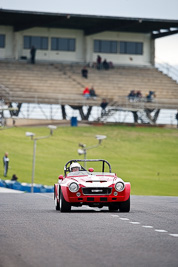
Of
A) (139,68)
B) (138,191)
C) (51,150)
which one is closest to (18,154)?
(51,150)

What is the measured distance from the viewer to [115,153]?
59656 mm

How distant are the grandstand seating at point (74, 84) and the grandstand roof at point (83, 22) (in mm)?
4297

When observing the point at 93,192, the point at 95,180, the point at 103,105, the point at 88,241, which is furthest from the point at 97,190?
the point at 103,105

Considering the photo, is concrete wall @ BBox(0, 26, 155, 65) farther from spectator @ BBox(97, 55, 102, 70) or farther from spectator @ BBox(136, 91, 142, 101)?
spectator @ BBox(136, 91, 142, 101)

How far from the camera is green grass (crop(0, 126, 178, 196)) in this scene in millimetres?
50656

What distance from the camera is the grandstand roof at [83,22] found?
75.8 metres

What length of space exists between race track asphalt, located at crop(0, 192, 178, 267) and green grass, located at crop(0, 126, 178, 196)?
3114cm

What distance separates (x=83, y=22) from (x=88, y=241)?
69.8m

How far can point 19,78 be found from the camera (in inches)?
2827

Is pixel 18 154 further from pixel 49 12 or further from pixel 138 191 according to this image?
pixel 49 12

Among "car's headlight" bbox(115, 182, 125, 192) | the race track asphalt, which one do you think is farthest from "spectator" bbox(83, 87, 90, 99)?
the race track asphalt

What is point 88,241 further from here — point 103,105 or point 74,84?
point 74,84

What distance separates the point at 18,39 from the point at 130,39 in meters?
12.5

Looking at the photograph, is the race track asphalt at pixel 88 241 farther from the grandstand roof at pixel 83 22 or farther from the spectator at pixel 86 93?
the grandstand roof at pixel 83 22
